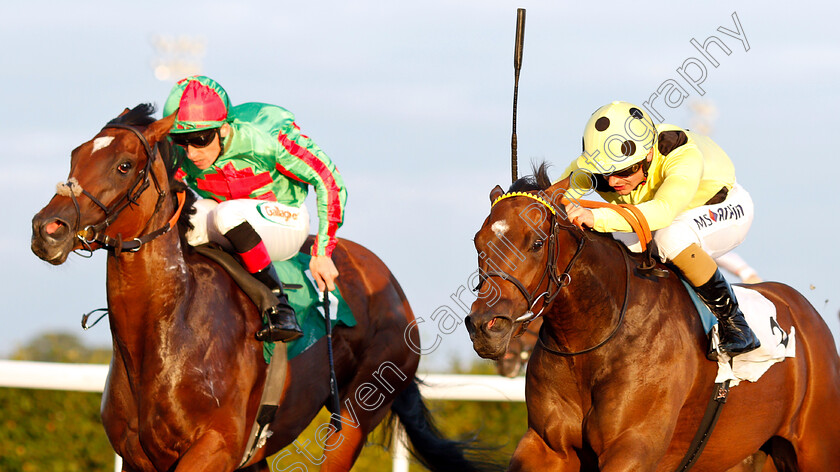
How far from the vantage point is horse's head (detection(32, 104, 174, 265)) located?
13.2 ft

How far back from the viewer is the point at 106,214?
425cm

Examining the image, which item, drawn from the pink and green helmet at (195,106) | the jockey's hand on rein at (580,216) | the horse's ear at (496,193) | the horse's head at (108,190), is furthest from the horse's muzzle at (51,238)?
the jockey's hand on rein at (580,216)

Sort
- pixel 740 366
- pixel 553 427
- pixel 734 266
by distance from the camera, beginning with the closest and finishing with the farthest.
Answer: pixel 553 427
pixel 740 366
pixel 734 266

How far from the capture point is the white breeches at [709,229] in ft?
15.2

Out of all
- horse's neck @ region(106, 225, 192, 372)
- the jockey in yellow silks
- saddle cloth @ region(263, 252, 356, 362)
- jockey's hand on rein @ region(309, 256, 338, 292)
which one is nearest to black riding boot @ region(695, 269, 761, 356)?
the jockey in yellow silks

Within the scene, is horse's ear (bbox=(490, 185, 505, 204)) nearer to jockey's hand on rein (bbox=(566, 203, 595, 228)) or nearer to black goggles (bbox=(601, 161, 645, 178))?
jockey's hand on rein (bbox=(566, 203, 595, 228))

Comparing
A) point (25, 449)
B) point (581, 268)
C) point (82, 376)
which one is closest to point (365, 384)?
point (82, 376)

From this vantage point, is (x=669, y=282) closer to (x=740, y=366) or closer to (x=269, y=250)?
(x=740, y=366)

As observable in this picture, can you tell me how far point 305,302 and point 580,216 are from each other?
1.75m

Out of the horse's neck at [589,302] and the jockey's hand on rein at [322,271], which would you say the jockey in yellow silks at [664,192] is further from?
the jockey's hand on rein at [322,271]

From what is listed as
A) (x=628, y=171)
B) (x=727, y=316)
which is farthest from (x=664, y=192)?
(x=727, y=316)

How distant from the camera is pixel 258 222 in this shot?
5180 millimetres

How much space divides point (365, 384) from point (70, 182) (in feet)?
8.09

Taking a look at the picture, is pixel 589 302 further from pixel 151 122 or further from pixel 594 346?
pixel 151 122
